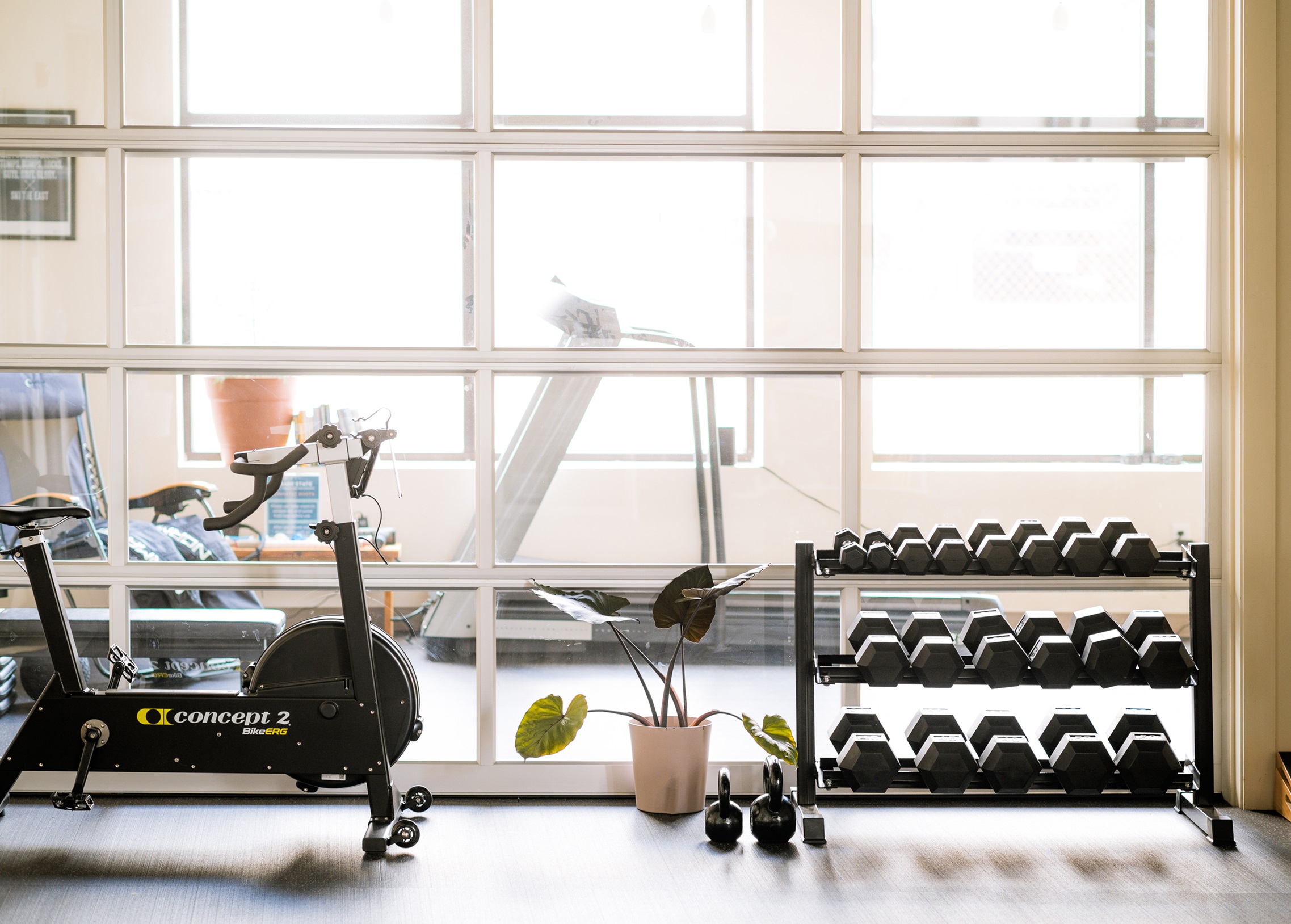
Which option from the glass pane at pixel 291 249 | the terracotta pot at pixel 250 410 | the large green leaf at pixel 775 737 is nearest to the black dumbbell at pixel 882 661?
the large green leaf at pixel 775 737

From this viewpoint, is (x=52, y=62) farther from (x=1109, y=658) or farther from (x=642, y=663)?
(x=1109, y=658)

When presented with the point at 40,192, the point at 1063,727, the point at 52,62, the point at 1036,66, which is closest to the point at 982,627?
the point at 1063,727

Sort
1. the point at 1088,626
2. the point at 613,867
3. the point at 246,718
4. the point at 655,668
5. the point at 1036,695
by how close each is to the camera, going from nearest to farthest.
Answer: the point at 613,867 < the point at 246,718 < the point at 1088,626 < the point at 655,668 < the point at 1036,695

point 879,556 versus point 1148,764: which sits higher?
point 879,556

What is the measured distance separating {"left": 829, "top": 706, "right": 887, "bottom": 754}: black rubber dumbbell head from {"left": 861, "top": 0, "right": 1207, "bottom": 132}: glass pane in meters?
1.83

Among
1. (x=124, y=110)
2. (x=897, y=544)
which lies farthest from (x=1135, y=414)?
(x=124, y=110)

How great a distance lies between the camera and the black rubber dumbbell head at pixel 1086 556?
248 centimetres

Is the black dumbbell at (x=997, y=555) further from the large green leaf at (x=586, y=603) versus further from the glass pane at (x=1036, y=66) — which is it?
the glass pane at (x=1036, y=66)

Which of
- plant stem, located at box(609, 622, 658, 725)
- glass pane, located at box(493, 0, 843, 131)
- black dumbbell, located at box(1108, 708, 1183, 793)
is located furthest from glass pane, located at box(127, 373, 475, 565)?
black dumbbell, located at box(1108, 708, 1183, 793)

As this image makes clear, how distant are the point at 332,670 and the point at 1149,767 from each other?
2267 millimetres

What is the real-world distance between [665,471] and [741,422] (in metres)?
0.29

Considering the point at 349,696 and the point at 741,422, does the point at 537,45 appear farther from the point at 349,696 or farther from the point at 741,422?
the point at 349,696

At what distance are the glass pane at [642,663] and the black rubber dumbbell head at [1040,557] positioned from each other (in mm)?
629

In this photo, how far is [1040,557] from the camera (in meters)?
2.50
